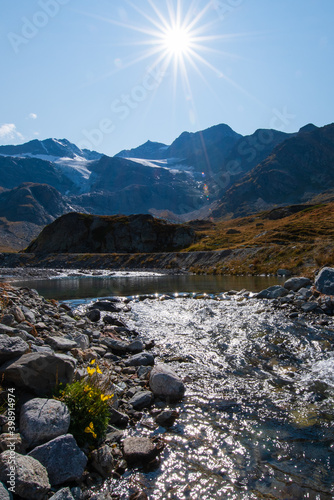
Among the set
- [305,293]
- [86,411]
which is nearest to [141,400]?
[86,411]

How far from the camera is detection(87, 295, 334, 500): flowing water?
6039 mm

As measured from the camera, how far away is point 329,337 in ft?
53.7

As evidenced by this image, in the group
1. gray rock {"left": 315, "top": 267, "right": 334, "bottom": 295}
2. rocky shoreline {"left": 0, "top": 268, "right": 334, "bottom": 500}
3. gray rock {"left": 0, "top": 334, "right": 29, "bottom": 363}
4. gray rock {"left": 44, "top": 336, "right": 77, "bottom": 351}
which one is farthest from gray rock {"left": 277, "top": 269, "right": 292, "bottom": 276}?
gray rock {"left": 0, "top": 334, "right": 29, "bottom": 363}

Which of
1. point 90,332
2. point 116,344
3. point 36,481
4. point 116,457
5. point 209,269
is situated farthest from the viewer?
point 209,269

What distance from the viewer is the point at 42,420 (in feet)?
19.6

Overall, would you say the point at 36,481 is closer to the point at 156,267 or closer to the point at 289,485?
the point at 289,485

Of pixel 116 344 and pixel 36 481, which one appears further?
pixel 116 344

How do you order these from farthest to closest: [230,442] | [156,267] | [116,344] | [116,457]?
1. [156,267]
2. [116,344]
3. [230,442]
4. [116,457]

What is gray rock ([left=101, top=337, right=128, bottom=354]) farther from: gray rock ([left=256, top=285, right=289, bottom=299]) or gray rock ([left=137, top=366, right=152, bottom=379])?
gray rock ([left=256, top=285, right=289, bottom=299])

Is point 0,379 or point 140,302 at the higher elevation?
point 0,379

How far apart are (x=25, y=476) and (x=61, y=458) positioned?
844mm

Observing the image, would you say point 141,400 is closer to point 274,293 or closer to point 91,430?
point 91,430

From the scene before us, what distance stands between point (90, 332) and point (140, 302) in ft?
52.7

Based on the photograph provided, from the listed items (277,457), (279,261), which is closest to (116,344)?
(277,457)
